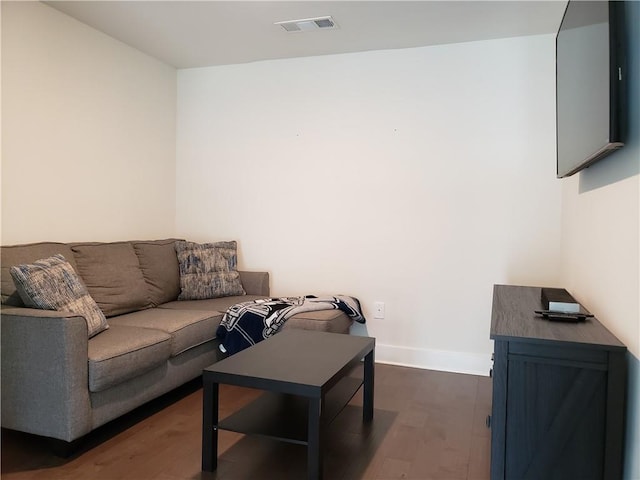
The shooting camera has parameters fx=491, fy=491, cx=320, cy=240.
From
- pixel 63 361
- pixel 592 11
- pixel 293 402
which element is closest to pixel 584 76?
pixel 592 11

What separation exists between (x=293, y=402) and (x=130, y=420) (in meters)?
0.89

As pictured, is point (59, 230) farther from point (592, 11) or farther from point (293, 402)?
point (592, 11)

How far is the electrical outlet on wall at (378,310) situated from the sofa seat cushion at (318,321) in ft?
1.65

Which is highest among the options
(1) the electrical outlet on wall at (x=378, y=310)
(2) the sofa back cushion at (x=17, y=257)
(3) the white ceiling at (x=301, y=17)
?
(3) the white ceiling at (x=301, y=17)

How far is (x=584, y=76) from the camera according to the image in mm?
1856

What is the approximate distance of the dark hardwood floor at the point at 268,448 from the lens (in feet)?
6.59

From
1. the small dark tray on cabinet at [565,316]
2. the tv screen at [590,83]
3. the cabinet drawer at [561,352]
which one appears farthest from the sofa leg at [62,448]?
the tv screen at [590,83]

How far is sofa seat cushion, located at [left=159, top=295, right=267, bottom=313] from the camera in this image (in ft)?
10.7

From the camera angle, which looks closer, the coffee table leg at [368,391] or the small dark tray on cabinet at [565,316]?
the small dark tray on cabinet at [565,316]

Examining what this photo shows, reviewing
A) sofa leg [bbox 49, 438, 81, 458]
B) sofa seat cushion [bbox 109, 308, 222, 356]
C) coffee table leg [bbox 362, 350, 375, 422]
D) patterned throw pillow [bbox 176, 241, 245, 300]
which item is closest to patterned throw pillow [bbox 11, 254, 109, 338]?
sofa seat cushion [bbox 109, 308, 222, 356]

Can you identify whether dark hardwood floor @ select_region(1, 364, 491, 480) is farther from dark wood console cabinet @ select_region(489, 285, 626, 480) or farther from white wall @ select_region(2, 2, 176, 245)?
white wall @ select_region(2, 2, 176, 245)

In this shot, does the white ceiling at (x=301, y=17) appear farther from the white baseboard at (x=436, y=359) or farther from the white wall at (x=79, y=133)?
the white baseboard at (x=436, y=359)

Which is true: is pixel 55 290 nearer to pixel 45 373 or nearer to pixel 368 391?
pixel 45 373

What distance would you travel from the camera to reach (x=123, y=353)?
2232mm
